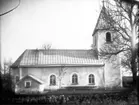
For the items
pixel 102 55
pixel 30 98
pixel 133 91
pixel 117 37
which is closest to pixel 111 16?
pixel 117 37

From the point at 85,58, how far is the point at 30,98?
2752 mm

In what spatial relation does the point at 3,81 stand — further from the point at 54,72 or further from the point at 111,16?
the point at 111,16

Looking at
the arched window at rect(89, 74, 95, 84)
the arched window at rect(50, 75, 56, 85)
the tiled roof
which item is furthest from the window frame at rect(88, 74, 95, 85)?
the arched window at rect(50, 75, 56, 85)

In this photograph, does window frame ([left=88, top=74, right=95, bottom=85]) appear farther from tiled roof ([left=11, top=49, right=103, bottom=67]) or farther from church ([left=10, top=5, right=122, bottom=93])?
tiled roof ([left=11, top=49, right=103, bottom=67])

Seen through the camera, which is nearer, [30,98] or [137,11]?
[30,98]

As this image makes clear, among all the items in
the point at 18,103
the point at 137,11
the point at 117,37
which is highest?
the point at 137,11

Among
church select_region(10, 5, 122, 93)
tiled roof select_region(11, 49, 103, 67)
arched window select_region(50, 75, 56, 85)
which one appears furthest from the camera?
arched window select_region(50, 75, 56, 85)

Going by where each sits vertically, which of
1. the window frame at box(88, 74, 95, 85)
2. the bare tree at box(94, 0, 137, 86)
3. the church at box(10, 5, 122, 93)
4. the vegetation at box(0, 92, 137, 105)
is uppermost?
the bare tree at box(94, 0, 137, 86)

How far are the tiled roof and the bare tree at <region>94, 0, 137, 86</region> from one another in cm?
117

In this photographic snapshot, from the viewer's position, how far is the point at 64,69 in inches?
192

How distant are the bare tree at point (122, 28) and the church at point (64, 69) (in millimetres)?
194

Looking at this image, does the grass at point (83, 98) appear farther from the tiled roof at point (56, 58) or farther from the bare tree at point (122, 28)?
the tiled roof at point (56, 58)

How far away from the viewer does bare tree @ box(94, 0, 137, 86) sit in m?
3.10

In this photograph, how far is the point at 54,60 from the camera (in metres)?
4.45
